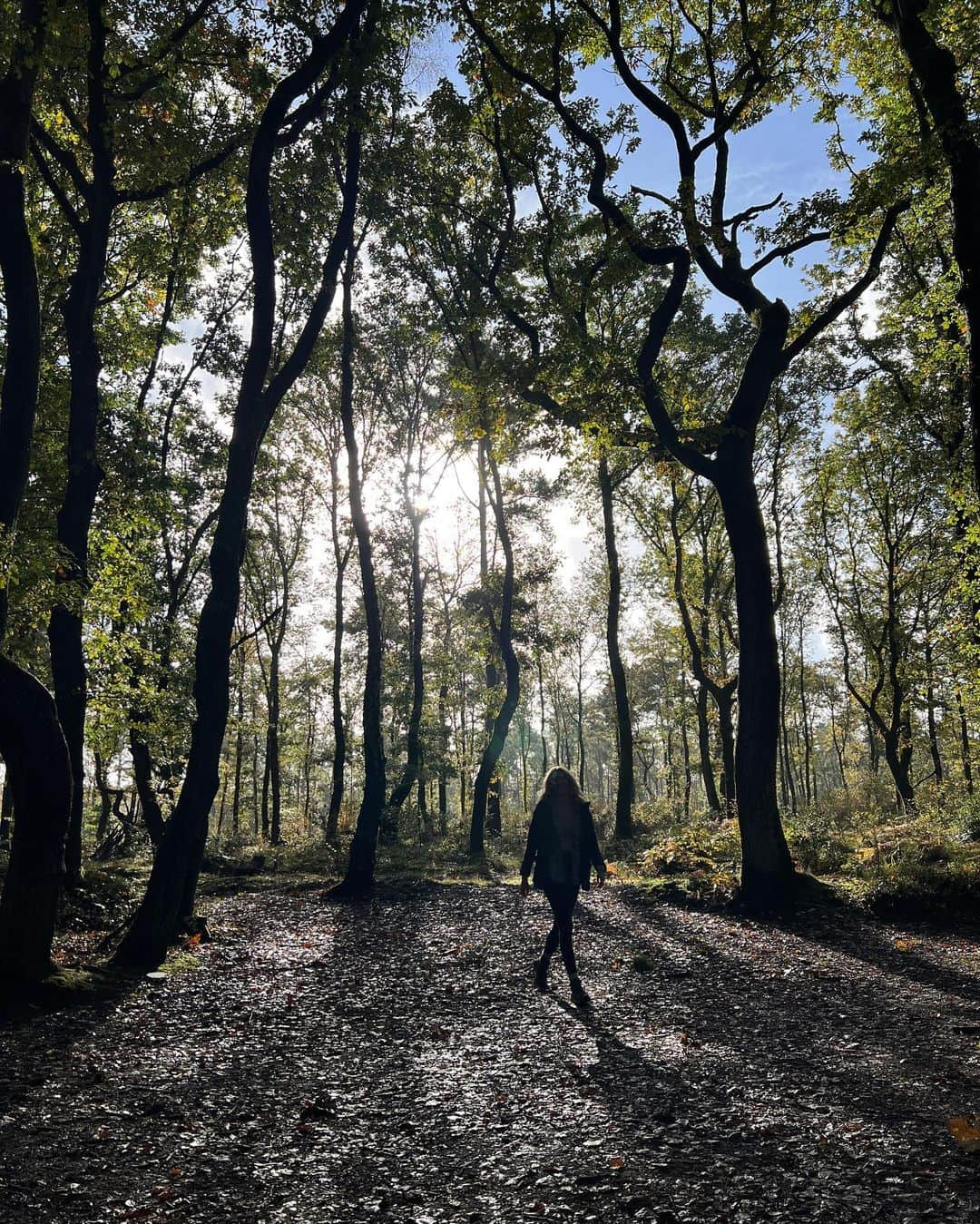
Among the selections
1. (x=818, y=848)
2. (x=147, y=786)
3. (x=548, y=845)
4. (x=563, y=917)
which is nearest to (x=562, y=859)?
(x=548, y=845)

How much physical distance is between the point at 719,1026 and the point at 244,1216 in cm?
418

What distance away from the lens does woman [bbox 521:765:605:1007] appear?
7.25m

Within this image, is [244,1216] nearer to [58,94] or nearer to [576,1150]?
[576,1150]

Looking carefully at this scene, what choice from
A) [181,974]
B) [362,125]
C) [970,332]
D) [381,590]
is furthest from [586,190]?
[381,590]

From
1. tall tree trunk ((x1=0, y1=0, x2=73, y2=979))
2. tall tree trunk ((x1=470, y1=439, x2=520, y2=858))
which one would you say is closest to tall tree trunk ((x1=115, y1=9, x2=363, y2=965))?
tall tree trunk ((x1=0, y1=0, x2=73, y2=979))

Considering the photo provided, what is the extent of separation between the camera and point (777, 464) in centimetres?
2517

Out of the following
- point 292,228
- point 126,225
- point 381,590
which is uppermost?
point 126,225

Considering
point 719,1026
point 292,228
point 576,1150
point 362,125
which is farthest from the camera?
point 292,228

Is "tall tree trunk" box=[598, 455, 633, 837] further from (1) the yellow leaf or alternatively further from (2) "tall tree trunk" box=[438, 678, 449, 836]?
(1) the yellow leaf

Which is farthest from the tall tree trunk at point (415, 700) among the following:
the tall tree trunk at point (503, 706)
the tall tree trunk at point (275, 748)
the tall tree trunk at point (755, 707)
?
the tall tree trunk at point (755, 707)

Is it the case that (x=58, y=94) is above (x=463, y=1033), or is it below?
above

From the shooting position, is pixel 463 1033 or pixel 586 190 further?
pixel 586 190

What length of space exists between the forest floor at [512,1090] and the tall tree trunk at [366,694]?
5.44 metres

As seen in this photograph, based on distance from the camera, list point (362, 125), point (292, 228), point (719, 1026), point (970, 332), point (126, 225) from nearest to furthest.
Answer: point (719, 1026) < point (970, 332) < point (362, 125) < point (292, 228) < point (126, 225)
